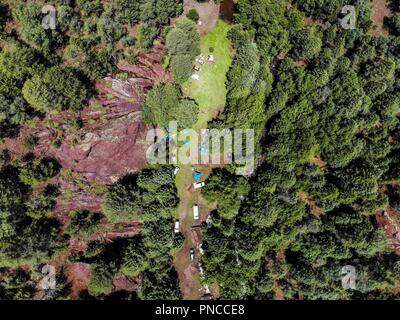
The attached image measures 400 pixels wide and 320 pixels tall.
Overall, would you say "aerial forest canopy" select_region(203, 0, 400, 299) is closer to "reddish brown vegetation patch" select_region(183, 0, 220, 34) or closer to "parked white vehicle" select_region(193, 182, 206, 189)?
"parked white vehicle" select_region(193, 182, 206, 189)

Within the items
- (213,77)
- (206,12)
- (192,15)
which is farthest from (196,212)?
(206,12)

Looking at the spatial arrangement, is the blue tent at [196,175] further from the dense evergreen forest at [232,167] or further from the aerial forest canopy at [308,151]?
the aerial forest canopy at [308,151]

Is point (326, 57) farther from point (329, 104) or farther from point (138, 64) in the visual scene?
point (138, 64)

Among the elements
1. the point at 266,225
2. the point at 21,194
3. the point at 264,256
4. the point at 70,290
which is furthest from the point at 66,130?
the point at 264,256

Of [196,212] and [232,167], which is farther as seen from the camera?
[196,212]

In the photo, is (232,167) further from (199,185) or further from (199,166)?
(199,185)

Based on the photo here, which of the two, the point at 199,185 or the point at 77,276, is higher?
the point at 199,185
